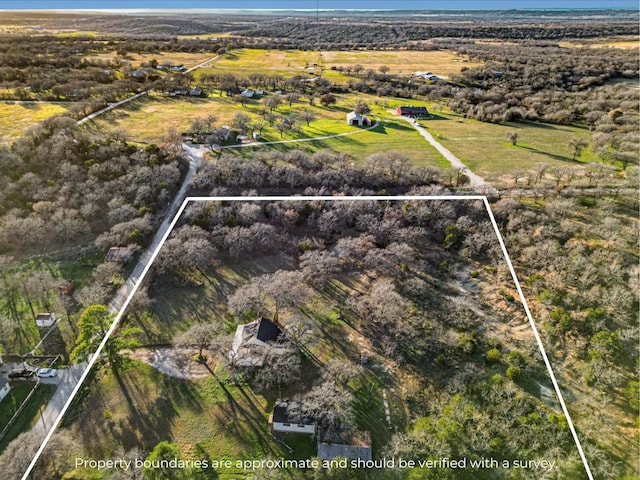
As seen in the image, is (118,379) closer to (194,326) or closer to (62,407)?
(62,407)

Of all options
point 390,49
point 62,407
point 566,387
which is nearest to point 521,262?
point 566,387

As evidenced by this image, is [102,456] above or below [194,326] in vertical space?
below

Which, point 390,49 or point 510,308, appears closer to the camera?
point 510,308

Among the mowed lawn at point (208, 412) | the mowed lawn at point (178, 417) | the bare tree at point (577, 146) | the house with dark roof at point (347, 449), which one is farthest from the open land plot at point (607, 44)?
the mowed lawn at point (178, 417)

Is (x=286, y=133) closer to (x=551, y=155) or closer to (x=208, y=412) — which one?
(x=551, y=155)

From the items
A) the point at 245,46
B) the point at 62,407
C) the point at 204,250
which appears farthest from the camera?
the point at 245,46

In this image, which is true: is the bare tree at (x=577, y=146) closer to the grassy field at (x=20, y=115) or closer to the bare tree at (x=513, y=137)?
the bare tree at (x=513, y=137)

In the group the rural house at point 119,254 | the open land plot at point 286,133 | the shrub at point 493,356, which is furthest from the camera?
the open land plot at point 286,133
